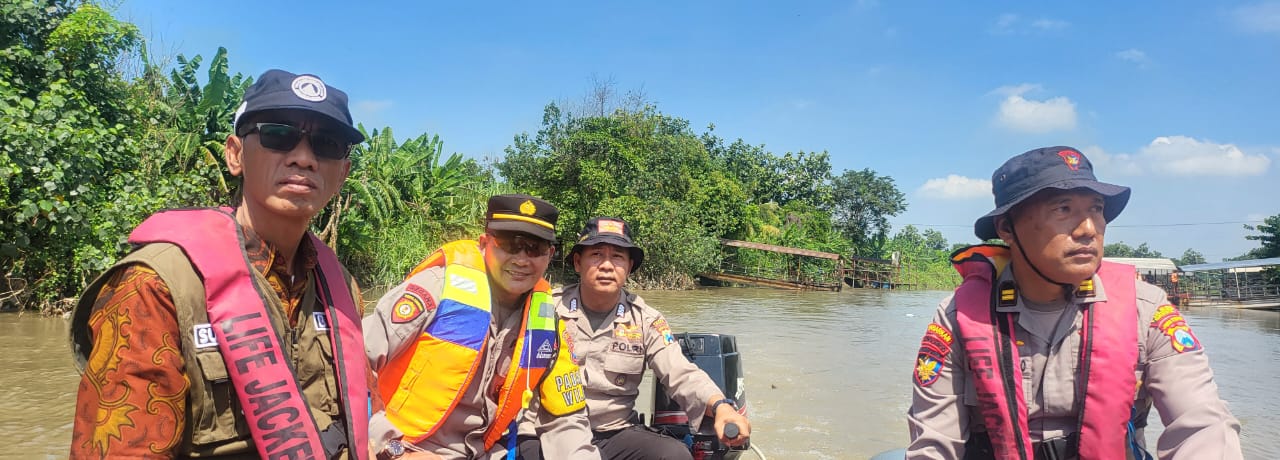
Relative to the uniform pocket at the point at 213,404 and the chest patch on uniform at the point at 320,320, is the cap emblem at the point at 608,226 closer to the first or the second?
the chest patch on uniform at the point at 320,320

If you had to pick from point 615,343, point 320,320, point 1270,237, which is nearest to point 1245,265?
point 1270,237

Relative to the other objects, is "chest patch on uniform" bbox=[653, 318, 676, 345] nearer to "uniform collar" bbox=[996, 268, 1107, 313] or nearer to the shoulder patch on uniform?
the shoulder patch on uniform

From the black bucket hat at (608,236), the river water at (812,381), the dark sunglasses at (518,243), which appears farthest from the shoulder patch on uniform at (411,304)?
the river water at (812,381)

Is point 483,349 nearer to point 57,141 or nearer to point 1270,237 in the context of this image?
point 57,141

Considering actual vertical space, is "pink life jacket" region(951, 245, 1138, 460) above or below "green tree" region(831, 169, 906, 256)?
below

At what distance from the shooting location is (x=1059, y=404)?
1.97 meters

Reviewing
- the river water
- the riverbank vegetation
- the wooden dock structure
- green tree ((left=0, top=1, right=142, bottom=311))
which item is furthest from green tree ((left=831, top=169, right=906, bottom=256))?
green tree ((left=0, top=1, right=142, bottom=311))

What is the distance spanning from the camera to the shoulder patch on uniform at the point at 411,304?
2318 millimetres

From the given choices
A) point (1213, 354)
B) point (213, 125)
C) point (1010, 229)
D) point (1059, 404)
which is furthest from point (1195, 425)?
point (213, 125)

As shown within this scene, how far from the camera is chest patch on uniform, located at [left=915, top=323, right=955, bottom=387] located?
6.78 ft

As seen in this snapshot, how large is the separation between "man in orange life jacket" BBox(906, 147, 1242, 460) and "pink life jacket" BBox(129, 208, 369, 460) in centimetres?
166

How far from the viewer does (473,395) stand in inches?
98.6

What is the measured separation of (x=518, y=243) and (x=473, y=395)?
0.58 meters

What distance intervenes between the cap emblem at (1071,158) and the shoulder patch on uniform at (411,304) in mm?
2022
